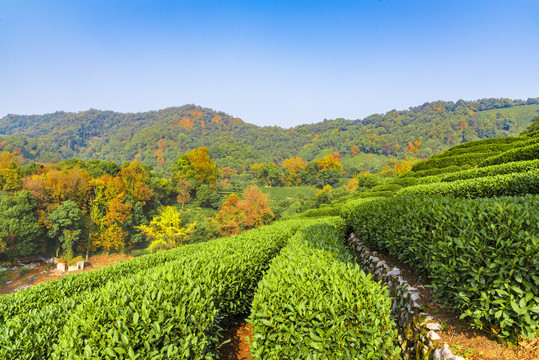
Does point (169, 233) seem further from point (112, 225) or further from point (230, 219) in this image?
point (112, 225)

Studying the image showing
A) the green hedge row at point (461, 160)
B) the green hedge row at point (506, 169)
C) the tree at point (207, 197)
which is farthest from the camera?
the tree at point (207, 197)

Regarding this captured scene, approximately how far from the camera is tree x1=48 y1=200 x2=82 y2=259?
95.0ft

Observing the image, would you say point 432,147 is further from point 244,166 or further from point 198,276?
point 198,276

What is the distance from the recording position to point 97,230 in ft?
111

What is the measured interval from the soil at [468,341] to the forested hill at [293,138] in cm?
10337

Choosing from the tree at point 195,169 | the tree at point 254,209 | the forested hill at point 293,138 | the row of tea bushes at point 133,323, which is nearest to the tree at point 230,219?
the tree at point 254,209

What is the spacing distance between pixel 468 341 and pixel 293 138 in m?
182

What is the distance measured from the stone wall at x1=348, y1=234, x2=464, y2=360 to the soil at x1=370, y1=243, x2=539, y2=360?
0.09 m

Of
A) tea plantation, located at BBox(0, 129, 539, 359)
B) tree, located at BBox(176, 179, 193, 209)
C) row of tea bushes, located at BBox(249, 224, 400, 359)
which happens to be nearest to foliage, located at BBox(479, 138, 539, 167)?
tea plantation, located at BBox(0, 129, 539, 359)

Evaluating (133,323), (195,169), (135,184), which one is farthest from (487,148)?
(195,169)

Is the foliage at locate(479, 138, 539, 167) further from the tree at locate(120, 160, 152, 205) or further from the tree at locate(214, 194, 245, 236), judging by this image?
the tree at locate(120, 160, 152, 205)

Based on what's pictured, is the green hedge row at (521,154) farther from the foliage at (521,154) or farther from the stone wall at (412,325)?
the stone wall at (412,325)

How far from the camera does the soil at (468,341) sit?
2223 millimetres

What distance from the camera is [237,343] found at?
4.29 m
